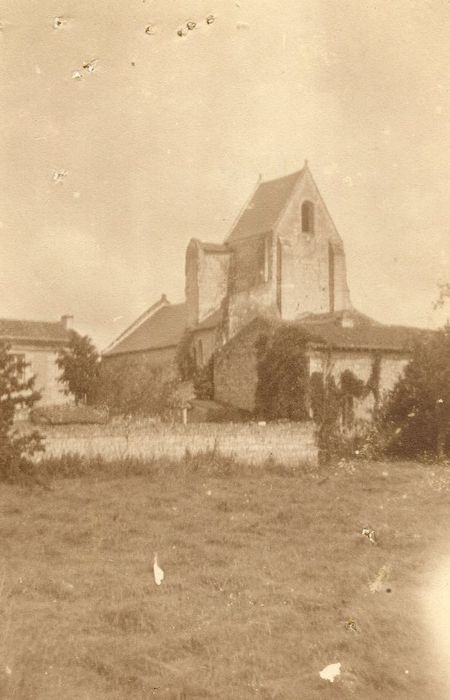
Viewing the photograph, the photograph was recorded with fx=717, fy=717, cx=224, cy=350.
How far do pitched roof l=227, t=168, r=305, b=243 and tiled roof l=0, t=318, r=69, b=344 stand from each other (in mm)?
10557

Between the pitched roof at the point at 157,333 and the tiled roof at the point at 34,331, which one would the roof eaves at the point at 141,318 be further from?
the tiled roof at the point at 34,331

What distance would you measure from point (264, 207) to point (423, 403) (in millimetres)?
20279

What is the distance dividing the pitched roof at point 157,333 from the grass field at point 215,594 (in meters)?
27.0

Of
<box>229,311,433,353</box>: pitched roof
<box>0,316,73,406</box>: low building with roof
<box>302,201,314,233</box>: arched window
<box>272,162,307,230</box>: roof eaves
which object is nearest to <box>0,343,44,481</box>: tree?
<box>229,311,433,353</box>: pitched roof

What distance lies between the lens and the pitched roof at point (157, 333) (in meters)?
41.2

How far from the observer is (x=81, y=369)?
29.4 m

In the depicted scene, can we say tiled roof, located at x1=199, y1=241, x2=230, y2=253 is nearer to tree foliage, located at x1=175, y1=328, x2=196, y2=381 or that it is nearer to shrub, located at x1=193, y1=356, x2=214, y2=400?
tree foliage, located at x1=175, y1=328, x2=196, y2=381

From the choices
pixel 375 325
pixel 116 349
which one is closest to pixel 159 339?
pixel 116 349

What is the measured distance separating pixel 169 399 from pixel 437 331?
11105 millimetres

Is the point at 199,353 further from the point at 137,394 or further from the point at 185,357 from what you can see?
the point at 137,394

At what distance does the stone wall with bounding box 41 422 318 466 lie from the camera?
17.2 meters

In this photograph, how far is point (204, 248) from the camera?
39.5 m

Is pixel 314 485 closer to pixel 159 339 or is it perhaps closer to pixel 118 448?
pixel 118 448

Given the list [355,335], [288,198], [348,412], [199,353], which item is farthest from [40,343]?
[348,412]
